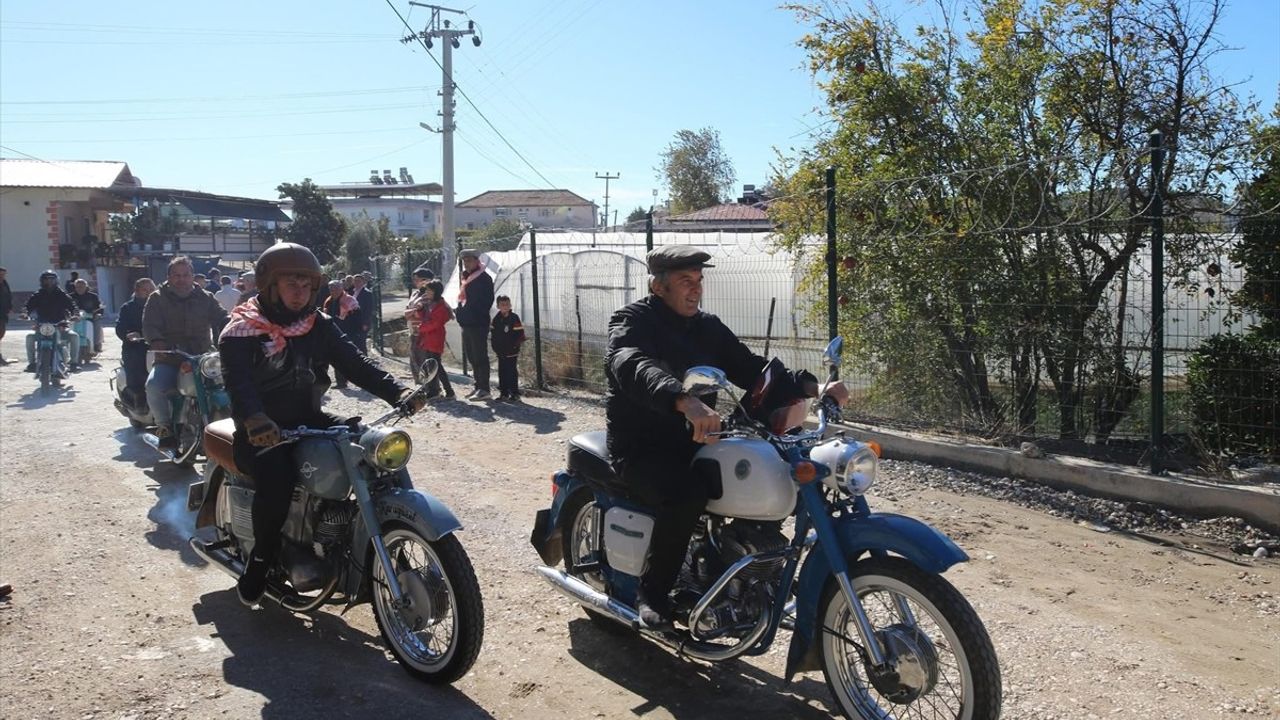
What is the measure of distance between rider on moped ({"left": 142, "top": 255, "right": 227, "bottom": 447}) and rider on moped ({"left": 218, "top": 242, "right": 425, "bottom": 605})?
419 cm

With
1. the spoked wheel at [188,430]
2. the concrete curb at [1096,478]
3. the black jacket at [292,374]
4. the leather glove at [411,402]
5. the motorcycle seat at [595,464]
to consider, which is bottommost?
the concrete curb at [1096,478]

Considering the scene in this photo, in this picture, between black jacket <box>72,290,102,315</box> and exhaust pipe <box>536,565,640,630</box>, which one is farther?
black jacket <box>72,290,102,315</box>

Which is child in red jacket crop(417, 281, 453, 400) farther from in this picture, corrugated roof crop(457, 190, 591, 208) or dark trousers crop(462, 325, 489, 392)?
corrugated roof crop(457, 190, 591, 208)

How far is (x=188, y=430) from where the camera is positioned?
876 cm

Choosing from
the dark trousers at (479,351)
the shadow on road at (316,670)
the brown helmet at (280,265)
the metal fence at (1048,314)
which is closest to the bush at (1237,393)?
the metal fence at (1048,314)

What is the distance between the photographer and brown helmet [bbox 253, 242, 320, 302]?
15.6 ft

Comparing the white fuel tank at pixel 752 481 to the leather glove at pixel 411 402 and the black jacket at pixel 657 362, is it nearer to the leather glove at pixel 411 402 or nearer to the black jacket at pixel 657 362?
the black jacket at pixel 657 362

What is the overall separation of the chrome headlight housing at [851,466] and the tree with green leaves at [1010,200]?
4.74 metres

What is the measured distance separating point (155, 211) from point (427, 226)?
189ft

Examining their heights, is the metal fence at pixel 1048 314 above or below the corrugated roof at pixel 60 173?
below

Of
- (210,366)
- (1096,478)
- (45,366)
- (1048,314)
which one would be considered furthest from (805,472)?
(45,366)

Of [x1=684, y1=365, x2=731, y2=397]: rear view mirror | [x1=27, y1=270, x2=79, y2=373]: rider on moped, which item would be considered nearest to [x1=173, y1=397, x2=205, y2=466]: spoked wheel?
[x1=684, y1=365, x2=731, y2=397]: rear view mirror

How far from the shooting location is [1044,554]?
6289 millimetres

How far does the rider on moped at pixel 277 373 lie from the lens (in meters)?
4.70
